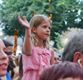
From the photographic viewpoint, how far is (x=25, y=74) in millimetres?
4602

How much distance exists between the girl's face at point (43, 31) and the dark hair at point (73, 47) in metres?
1.64

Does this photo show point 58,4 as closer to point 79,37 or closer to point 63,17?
point 63,17

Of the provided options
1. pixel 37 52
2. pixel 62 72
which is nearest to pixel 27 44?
pixel 37 52

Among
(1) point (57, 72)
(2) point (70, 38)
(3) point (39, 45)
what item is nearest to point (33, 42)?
(3) point (39, 45)

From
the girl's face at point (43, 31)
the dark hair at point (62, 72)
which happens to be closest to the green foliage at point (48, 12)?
the girl's face at point (43, 31)

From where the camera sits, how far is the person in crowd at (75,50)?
292 cm

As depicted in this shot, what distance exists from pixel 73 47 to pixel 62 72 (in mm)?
870

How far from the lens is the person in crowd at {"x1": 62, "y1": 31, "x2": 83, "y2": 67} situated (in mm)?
2922

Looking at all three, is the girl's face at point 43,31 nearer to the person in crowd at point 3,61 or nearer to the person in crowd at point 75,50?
the person in crowd at point 3,61

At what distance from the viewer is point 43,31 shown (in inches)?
183

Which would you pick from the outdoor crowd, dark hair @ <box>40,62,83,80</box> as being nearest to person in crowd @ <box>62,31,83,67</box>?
the outdoor crowd

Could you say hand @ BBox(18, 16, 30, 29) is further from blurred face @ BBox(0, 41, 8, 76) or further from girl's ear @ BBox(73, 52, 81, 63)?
girl's ear @ BBox(73, 52, 81, 63)

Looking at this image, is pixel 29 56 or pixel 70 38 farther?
pixel 29 56

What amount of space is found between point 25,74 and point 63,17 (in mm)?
30446
